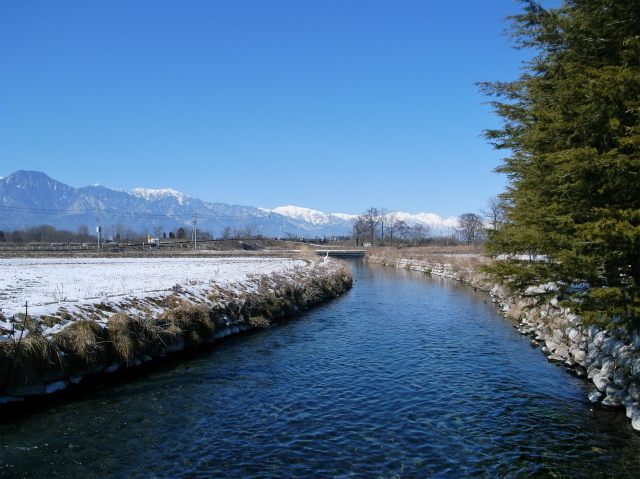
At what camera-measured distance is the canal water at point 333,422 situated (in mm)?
7859

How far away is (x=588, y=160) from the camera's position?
27.9 ft

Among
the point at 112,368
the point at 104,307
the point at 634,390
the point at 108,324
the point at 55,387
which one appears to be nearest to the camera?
the point at 634,390

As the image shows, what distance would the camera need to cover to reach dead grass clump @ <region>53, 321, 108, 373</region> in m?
11.7

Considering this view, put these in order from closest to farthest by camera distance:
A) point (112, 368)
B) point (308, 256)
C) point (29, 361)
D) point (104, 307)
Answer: point (29, 361) → point (112, 368) → point (104, 307) → point (308, 256)

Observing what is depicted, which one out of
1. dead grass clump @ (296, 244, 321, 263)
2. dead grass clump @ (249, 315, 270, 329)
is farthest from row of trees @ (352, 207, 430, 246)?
dead grass clump @ (249, 315, 270, 329)

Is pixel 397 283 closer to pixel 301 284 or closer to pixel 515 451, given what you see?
pixel 301 284

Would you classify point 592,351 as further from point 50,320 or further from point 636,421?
point 50,320

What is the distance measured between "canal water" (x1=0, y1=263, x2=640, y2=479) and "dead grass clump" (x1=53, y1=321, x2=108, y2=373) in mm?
871

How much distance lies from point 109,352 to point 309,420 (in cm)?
656

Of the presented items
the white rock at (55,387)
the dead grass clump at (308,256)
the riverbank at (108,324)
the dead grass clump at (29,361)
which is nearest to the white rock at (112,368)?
the riverbank at (108,324)

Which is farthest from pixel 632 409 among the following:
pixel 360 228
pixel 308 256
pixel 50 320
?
pixel 360 228

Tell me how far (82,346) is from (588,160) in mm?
12696

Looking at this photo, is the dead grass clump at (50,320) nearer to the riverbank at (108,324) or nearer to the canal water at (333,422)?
the riverbank at (108,324)

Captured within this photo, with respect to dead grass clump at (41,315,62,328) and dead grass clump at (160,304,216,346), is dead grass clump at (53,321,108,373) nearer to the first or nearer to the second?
dead grass clump at (41,315,62,328)
